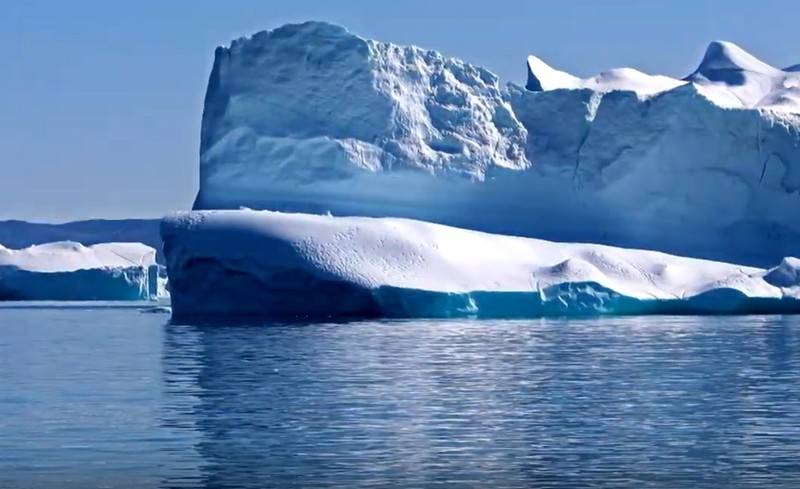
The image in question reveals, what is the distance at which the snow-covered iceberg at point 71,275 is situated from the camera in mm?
46594

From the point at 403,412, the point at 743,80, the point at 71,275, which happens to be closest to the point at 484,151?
the point at 743,80

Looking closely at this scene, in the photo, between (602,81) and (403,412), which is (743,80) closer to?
(602,81)

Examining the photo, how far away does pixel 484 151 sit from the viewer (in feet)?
97.3

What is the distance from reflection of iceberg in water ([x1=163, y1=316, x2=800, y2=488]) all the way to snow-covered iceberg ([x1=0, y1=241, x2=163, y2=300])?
2827 centimetres

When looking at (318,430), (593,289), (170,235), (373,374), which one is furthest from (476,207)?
(318,430)

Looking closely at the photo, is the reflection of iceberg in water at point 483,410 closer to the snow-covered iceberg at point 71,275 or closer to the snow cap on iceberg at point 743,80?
the snow cap on iceberg at point 743,80

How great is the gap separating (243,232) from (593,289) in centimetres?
591

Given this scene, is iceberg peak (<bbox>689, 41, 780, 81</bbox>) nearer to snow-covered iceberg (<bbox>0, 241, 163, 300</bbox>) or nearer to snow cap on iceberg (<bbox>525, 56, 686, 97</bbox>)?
snow cap on iceberg (<bbox>525, 56, 686, 97</bbox>)

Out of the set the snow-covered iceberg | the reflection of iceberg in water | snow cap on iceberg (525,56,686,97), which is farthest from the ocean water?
the snow-covered iceberg

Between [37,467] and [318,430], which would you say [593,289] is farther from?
[37,467]

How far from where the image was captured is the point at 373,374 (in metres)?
13.9

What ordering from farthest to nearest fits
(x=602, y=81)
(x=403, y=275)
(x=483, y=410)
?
(x=602, y=81) < (x=403, y=275) < (x=483, y=410)

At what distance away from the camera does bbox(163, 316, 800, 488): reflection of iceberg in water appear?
8.05 m

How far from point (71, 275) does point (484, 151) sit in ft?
67.6
